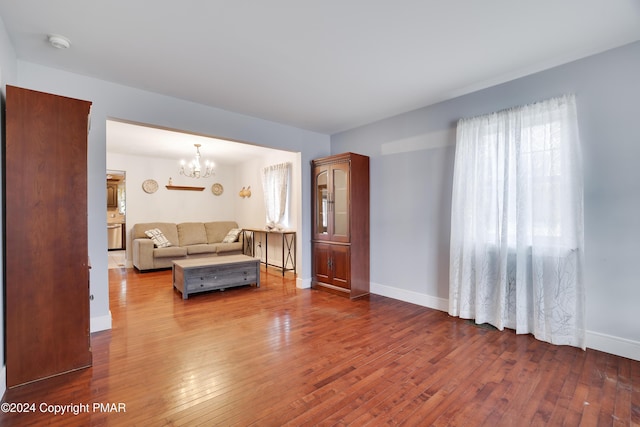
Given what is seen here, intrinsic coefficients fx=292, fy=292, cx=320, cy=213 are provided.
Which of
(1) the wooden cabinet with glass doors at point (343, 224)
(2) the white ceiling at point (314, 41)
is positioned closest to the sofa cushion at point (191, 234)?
(1) the wooden cabinet with glass doors at point (343, 224)

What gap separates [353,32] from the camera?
215cm

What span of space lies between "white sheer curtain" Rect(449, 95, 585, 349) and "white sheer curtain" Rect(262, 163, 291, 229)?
11.5 feet

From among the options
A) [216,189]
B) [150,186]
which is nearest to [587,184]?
[216,189]

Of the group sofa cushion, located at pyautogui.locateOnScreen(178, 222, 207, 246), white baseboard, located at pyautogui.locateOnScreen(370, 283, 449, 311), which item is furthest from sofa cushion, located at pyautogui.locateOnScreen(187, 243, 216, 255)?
white baseboard, located at pyautogui.locateOnScreen(370, 283, 449, 311)

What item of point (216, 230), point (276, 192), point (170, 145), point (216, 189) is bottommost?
point (216, 230)

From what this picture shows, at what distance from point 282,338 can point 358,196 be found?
2.21 m

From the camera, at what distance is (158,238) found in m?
6.18

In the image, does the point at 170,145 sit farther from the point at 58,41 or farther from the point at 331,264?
the point at 331,264

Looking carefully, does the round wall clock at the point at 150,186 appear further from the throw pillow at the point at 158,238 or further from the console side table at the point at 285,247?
the console side table at the point at 285,247

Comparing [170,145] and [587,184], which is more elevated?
[170,145]

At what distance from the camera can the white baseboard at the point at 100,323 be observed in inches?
114

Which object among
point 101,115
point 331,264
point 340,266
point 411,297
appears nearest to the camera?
point 101,115

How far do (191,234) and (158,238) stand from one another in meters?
0.77

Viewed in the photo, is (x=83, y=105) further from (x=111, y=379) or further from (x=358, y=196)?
(x=358, y=196)
